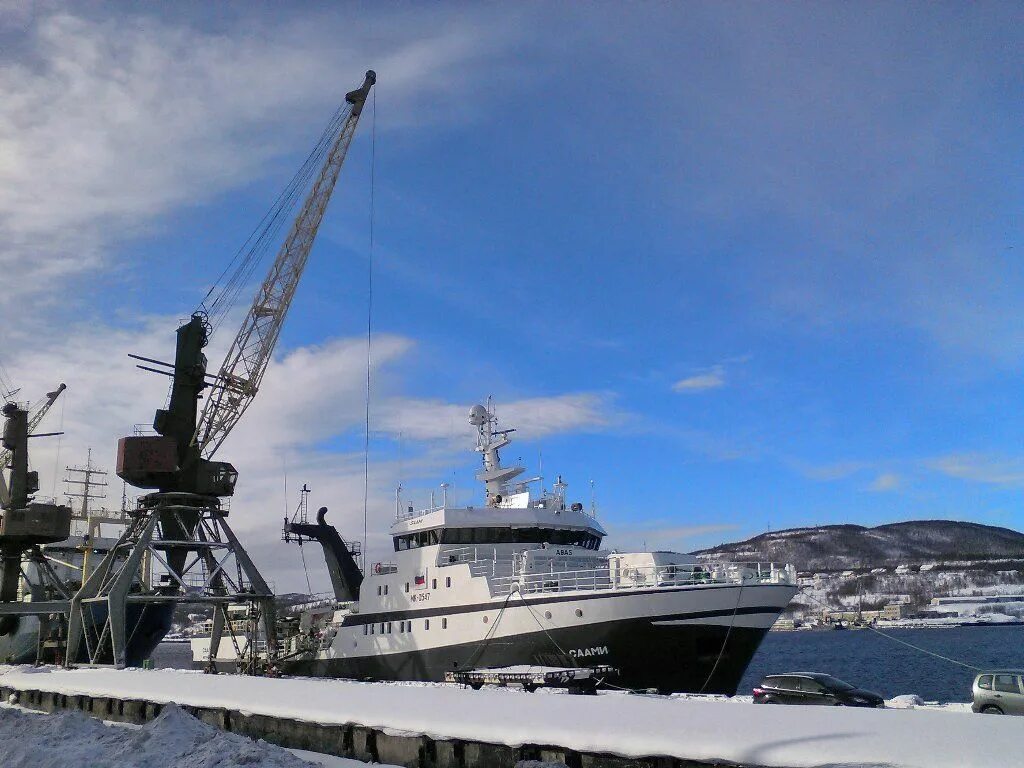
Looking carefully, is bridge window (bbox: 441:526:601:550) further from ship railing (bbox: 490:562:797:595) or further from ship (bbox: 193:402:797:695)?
ship railing (bbox: 490:562:797:595)

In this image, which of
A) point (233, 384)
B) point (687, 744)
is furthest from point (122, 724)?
point (233, 384)

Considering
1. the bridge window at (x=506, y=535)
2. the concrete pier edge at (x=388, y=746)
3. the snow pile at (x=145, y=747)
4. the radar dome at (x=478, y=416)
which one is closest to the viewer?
the concrete pier edge at (x=388, y=746)

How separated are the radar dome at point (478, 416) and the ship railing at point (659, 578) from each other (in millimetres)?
11762

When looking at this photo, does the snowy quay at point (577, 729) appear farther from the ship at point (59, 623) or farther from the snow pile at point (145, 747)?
the ship at point (59, 623)

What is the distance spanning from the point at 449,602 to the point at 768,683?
13.7 m

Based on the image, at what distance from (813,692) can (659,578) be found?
24.5 ft

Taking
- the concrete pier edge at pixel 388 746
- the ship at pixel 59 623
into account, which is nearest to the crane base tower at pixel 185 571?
the ship at pixel 59 623

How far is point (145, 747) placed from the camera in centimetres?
1371

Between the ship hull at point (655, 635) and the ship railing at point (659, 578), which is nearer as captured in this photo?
the ship hull at point (655, 635)

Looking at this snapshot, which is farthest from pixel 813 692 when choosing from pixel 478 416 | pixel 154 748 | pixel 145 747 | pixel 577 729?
pixel 478 416

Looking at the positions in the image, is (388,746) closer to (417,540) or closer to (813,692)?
(813,692)

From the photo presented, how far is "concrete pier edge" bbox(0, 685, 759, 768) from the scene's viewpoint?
36.9ft

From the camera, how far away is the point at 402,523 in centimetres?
3556

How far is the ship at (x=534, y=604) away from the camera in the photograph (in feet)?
84.3
